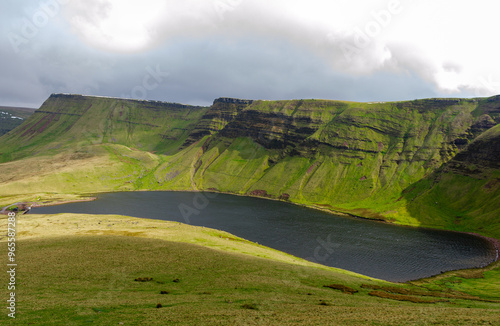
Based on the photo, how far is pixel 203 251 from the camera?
64.9 meters

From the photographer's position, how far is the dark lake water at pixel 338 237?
99188 mm

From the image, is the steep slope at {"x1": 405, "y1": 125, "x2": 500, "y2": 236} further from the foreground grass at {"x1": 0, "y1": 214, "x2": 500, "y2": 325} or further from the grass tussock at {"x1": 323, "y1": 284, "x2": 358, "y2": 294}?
the grass tussock at {"x1": 323, "y1": 284, "x2": 358, "y2": 294}

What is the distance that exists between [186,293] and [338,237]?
106651 mm

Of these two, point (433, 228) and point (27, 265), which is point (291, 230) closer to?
point (433, 228)

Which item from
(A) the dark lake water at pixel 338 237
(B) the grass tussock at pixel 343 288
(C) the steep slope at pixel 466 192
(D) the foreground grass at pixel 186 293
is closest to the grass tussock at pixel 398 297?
(D) the foreground grass at pixel 186 293

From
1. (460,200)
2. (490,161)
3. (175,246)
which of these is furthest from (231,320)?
(490,161)

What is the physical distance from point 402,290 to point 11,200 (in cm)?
23097

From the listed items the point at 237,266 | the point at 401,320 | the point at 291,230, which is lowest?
the point at 291,230

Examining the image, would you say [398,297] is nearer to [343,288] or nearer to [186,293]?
[343,288]

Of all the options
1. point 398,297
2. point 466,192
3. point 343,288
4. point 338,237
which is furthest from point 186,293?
point 466,192

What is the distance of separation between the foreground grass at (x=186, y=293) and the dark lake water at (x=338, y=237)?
147 feet

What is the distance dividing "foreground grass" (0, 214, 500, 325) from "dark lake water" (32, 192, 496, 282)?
44.8 m

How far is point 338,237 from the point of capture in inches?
5138

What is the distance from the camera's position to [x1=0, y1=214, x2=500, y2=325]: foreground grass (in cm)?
3033
